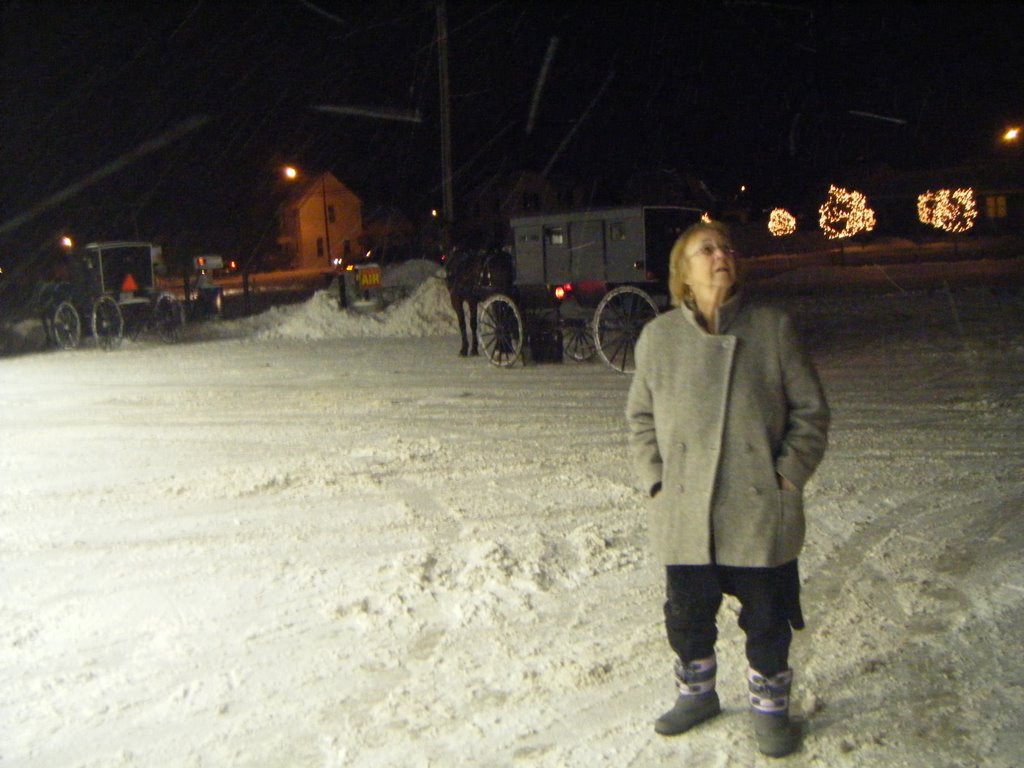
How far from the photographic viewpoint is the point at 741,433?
3543 mm

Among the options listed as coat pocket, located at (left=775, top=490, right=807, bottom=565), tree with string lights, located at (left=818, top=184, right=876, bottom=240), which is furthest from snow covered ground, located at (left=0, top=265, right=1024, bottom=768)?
tree with string lights, located at (left=818, top=184, right=876, bottom=240)

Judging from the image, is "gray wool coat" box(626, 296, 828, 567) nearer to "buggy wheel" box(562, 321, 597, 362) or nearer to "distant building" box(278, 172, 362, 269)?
"buggy wheel" box(562, 321, 597, 362)

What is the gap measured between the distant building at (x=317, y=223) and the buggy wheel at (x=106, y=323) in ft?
163

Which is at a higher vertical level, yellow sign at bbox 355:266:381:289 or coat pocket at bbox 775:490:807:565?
yellow sign at bbox 355:266:381:289

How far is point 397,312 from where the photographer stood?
22516 mm

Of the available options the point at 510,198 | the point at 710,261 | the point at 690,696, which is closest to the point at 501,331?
the point at 690,696

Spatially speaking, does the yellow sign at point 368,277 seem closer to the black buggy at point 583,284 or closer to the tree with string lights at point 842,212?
the black buggy at point 583,284

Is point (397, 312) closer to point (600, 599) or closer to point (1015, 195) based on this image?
point (600, 599)

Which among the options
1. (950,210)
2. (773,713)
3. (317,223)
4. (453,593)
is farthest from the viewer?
(317,223)

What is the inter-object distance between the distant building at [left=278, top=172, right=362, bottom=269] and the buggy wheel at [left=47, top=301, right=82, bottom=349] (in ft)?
159

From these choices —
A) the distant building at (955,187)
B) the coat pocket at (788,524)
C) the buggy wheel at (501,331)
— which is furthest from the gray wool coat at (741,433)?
the distant building at (955,187)

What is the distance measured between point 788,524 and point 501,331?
11309 millimetres

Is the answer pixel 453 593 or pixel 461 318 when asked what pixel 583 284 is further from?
pixel 453 593

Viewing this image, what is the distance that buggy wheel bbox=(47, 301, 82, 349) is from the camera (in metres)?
22.0
